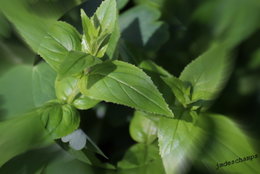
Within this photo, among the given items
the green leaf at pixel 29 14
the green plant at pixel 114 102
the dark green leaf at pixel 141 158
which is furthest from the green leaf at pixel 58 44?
the dark green leaf at pixel 141 158

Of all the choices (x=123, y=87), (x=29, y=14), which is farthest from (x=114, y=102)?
(x=29, y=14)

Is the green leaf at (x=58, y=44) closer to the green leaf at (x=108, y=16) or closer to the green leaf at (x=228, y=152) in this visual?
the green leaf at (x=108, y=16)

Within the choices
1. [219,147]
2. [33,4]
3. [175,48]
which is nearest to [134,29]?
[175,48]

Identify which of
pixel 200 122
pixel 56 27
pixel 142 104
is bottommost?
pixel 200 122

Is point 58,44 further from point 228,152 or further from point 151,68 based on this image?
point 228,152

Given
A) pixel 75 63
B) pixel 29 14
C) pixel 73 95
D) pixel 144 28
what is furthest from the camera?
pixel 144 28

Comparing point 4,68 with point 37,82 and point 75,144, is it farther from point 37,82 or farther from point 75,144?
point 75,144

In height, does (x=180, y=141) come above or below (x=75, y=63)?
below
